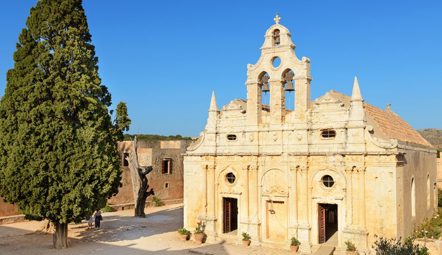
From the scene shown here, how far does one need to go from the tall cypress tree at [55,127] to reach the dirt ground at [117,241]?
4.92ft

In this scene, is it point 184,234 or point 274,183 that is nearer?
point 274,183

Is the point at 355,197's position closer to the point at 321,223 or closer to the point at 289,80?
the point at 321,223

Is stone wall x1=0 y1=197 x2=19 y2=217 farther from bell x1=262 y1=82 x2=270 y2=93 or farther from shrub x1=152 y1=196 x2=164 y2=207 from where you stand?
bell x1=262 y1=82 x2=270 y2=93

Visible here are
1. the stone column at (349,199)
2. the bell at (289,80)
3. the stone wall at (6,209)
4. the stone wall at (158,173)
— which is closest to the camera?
the stone column at (349,199)

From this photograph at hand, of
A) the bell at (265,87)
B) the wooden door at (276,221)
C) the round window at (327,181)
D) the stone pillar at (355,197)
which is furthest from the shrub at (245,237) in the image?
the bell at (265,87)

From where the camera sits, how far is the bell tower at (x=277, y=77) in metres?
20.4

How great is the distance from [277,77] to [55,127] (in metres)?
10.5

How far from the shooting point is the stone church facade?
18656 millimetres

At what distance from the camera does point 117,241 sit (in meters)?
22.2

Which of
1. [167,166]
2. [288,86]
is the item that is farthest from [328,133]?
[167,166]

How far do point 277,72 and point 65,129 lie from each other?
1024 centimetres

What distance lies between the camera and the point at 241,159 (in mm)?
21906

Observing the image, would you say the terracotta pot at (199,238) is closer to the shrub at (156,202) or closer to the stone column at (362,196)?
the stone column at (362,196)

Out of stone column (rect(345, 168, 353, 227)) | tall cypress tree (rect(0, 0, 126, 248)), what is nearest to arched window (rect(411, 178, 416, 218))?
stone column (rect(345, 168, 353, 227))
